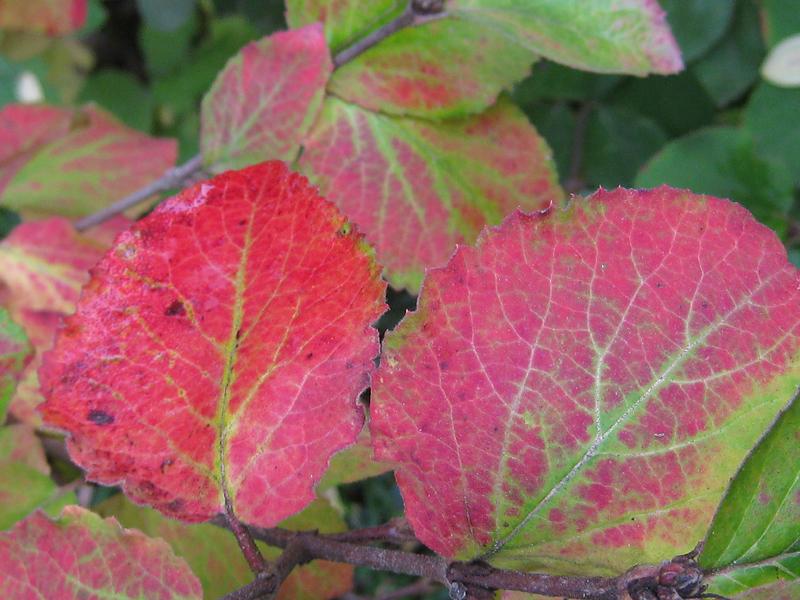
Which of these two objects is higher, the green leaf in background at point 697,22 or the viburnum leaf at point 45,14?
the viburnum leaf at point 45,14

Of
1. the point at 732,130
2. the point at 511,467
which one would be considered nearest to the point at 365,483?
the point at 732,130

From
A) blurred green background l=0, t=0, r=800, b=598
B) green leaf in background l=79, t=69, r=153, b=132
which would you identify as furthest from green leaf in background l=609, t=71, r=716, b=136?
green leaf in background l=79, t=69, r=153, b=132

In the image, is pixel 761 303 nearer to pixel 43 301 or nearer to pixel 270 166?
pixel 270 166

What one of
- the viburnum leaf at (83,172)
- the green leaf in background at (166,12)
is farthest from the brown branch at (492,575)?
the green leaf in background at (166,12)

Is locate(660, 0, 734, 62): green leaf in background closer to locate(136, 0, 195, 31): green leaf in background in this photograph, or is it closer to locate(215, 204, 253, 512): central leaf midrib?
locate(136, 0, 195, 31): green leaf in background

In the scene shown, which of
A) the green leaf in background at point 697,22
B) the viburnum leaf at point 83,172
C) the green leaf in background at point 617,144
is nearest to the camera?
the viburnum leaf at point 83,172

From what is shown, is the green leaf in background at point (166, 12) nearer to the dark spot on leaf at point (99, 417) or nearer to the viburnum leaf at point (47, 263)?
the viburnum leaf at point (47, 263)
